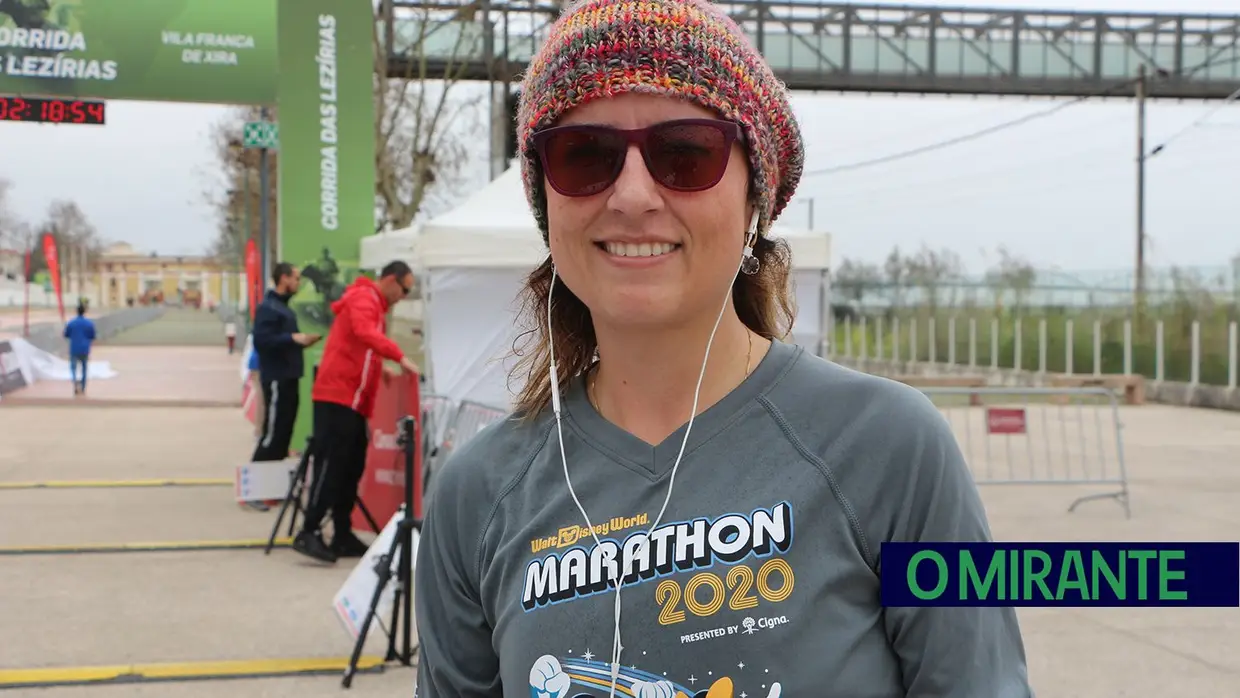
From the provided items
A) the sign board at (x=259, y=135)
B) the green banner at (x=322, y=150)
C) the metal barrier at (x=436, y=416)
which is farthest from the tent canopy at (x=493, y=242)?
the sign board at (x=259, y=135)

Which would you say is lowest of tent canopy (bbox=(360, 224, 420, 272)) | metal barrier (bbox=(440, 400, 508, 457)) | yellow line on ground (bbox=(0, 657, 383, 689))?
yellow line on ground (bbox=(0, 657, 383, 689))

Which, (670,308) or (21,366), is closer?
(670,308)

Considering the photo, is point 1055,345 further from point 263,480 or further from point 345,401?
point 345,401

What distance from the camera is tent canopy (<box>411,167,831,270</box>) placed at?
9.97 meters

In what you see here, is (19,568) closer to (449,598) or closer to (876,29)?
(449,598)

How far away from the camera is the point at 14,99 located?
12242 millimetres

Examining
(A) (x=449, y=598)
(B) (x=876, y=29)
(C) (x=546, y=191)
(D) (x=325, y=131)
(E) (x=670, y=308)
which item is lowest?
(A) (x=449, y=598)

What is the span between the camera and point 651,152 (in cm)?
137

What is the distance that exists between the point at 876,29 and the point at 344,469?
25.0m

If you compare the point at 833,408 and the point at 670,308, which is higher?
the point at 670,308

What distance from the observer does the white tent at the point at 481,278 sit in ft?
32.8

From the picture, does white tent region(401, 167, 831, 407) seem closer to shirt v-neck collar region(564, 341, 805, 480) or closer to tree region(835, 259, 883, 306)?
shirt v-neck collar region(564, 341, 805, 480)

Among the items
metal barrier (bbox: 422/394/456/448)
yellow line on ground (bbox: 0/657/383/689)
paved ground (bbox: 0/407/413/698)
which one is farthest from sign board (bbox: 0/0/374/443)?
yellow line on ground (bbox: 0/657/383/689)

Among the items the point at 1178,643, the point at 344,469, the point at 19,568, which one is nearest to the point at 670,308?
the point at 1178,643
